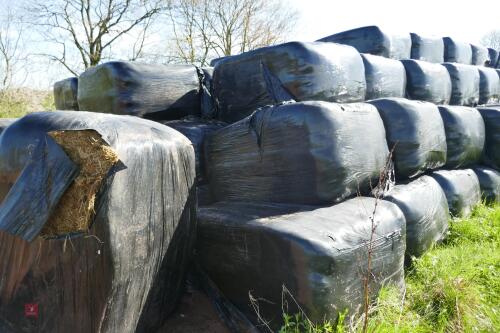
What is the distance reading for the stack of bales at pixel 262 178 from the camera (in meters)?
1.39

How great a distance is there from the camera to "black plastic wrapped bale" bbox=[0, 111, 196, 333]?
128cm

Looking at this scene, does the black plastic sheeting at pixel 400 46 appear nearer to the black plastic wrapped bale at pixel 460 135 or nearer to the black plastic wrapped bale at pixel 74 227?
the black plastic wrapped bale at pixel 460 135

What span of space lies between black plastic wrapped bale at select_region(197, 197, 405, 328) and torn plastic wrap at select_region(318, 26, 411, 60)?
74.5 inches

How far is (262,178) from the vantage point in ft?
6.84

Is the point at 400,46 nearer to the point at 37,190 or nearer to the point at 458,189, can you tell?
the point at 458,189

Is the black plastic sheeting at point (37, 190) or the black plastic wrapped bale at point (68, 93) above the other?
the black plastic wrapped bale at point (68, 93)

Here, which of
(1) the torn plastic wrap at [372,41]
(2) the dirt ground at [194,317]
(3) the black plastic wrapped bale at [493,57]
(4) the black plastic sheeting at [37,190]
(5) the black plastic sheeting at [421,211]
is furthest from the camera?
(3) the black plastic wrapped bale at [493,57]

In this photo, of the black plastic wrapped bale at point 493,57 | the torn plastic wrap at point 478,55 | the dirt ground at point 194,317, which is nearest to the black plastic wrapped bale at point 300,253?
the dirt ground at point 194,317

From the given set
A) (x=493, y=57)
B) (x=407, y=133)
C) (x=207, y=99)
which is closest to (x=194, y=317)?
(x=207, y=99)

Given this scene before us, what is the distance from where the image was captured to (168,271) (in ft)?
5.82

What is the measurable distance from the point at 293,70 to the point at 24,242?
1.61m

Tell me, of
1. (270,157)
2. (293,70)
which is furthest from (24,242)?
(293,70)

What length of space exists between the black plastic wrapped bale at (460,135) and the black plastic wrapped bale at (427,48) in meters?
1.15

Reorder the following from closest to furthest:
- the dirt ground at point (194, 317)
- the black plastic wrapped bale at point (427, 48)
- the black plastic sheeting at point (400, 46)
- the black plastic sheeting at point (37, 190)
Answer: the black plastic sheeting at point (37, 190), the dirt ground at point (194, 317), the black plastic sheeting at point (400, 46), the black plastic wrapped bale at point (427, 48)
